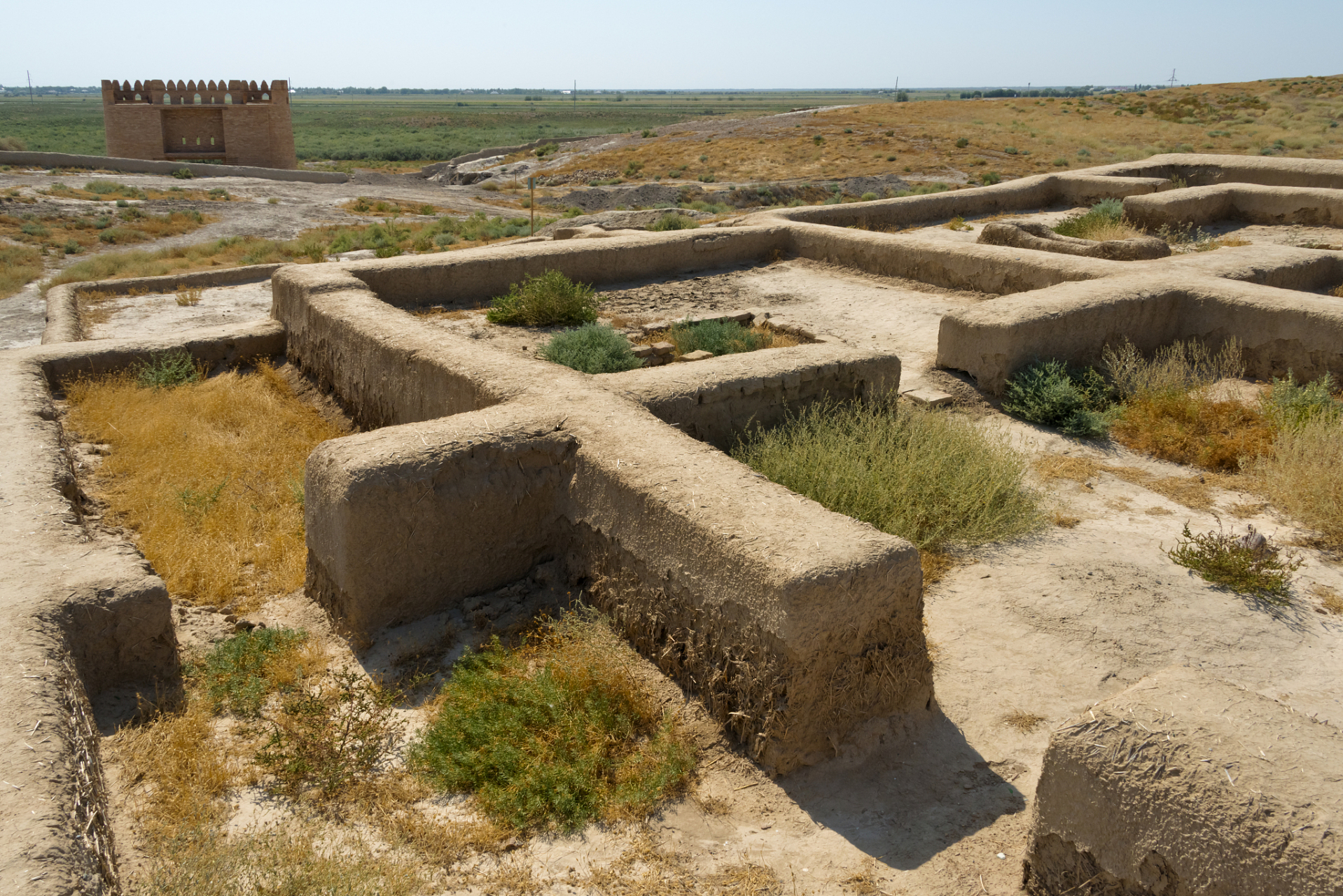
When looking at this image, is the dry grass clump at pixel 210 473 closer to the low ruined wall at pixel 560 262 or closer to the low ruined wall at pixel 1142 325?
the low ruined wall at pixel 560 262

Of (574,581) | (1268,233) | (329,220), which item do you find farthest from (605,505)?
(329,220)

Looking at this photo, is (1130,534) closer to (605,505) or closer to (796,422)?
(796,422)

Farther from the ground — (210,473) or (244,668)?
(210,473)

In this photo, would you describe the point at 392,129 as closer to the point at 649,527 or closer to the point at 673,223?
the point at 673,223

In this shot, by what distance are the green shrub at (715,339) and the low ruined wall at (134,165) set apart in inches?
1121

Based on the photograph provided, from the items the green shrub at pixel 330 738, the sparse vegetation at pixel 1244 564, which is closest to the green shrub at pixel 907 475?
the sparse vegetation at pixel 1244 564

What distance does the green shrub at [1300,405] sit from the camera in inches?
235

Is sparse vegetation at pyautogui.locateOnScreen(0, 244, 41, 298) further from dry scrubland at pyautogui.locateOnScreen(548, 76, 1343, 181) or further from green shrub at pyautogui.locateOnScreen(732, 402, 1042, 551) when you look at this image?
dry scrubland at pyautogui.locateOnScreen(548, 76, 1343, 181)

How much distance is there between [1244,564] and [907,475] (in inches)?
64.7

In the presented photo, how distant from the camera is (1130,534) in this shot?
517 cm

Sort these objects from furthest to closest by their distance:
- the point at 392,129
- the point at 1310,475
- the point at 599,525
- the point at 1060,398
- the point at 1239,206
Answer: the point at 392,129 → the point at 1239,206 → the point at 1060,398 → the point at 1310,475 → the point at 599,525

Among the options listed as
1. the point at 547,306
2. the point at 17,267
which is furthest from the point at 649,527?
the point at 17,267

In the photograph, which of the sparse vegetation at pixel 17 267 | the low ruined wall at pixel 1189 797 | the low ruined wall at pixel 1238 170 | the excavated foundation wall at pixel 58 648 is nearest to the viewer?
the low ruined wall at pixel 1189 797

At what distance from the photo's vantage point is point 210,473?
6.14m
